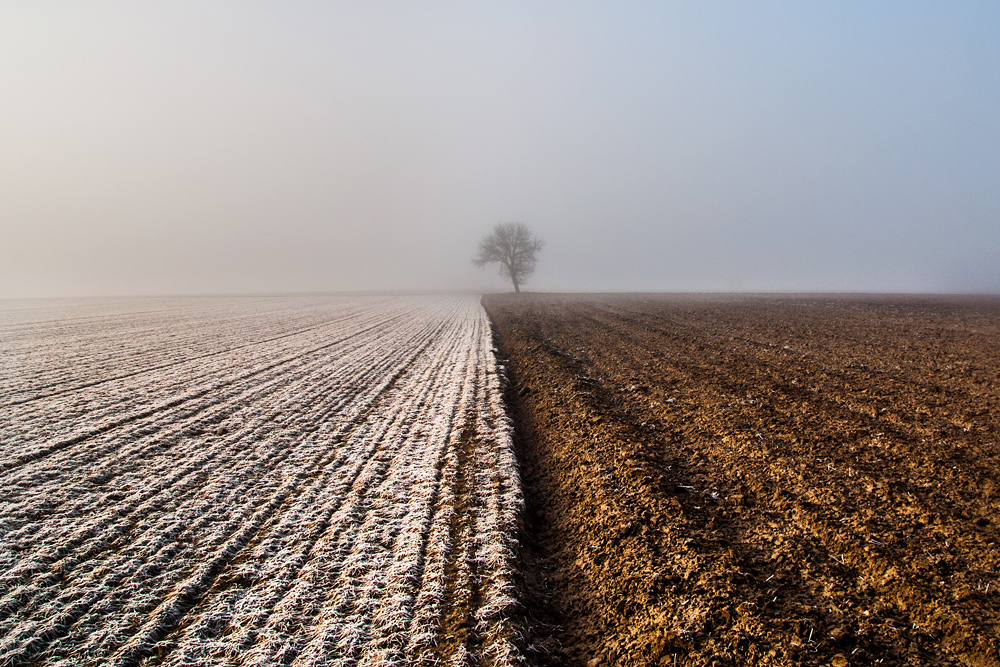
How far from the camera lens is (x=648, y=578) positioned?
3.47 meters

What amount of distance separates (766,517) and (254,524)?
17.2 ft

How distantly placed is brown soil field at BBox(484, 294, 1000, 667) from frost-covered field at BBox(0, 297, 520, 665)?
2.27 ft

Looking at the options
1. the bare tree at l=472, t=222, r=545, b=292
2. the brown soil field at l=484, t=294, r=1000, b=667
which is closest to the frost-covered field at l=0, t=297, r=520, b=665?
the brown soil field at l=484, t=294, r=1000, b=667

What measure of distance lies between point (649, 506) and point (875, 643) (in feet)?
6.41

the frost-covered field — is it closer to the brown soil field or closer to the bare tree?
the brown soil field

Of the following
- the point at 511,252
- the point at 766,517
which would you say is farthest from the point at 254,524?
the point at 511,252

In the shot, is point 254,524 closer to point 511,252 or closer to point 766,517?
point 766,517

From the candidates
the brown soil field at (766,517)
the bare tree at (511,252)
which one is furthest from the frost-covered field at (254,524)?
the bare tree at (511,252)

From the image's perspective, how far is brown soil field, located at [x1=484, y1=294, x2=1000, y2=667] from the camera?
9.40 ft

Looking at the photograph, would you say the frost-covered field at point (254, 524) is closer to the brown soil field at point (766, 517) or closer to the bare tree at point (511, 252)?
the brown soil field at point (766, 517)

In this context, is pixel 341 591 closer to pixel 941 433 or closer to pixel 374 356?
pixel 941 433

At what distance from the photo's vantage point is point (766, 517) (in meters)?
4.17

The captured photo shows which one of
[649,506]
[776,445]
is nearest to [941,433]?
[776,445]

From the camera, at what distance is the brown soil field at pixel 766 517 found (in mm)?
2865
